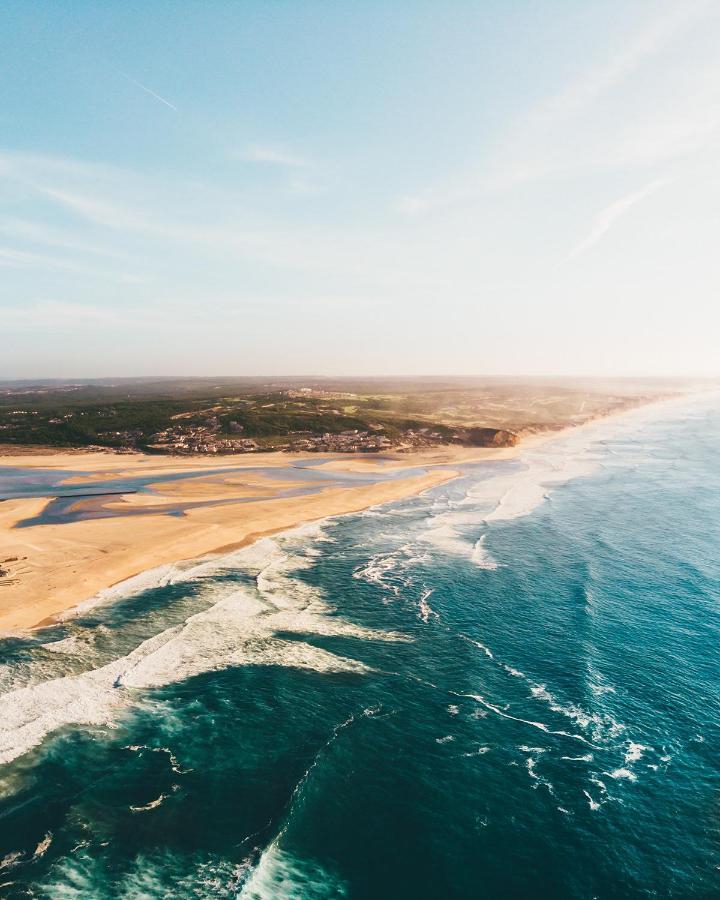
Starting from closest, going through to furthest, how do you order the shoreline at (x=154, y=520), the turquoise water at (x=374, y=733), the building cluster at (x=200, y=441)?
the turquoise water at (x=374, y=733), the shoreline at (x=154, y=520), the building cluster at (x=200, y=441)

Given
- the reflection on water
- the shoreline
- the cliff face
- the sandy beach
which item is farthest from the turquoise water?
the cliff face

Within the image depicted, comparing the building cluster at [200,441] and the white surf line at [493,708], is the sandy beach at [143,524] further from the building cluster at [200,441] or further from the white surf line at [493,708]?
the white surf line at [493,708]

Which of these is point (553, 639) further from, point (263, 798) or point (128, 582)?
point (128, 582)

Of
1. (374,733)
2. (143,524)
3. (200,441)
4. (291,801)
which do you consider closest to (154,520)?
(143,524)

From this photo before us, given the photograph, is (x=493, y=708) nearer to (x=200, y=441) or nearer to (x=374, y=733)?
(x=374, y=733)

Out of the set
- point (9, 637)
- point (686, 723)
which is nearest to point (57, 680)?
point (9, 637)

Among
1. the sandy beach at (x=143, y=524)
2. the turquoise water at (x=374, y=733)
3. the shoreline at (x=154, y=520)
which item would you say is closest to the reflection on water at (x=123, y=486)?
the sandy beach at (x=143, y=524)
